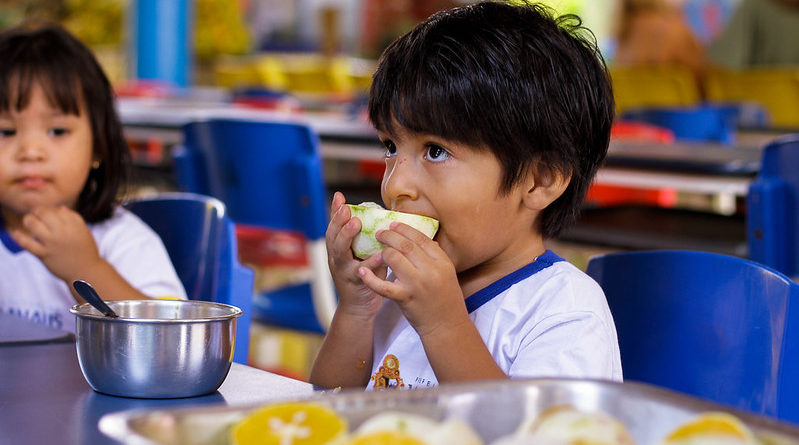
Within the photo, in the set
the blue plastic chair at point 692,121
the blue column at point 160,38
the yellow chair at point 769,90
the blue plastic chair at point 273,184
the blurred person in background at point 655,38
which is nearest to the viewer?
the blue plastic chair at point 273,184

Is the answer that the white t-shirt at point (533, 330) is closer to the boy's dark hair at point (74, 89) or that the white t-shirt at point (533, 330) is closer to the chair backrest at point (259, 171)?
the boy's dark hair at point (74, 89)

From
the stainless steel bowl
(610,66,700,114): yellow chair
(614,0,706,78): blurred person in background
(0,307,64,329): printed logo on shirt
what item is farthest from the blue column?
the stainless steel bowl

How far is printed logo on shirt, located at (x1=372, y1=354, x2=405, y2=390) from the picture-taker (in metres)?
1.27

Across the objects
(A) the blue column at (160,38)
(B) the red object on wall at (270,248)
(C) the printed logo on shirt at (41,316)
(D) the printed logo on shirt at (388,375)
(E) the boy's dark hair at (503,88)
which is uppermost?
(A) the blue column at (160,38)

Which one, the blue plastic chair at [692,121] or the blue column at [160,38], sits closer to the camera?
the blue plastic chair at [692,121]

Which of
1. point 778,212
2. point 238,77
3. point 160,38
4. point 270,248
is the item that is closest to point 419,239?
point 778,212

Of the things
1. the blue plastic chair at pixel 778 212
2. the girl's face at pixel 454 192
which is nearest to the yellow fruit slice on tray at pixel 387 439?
the girl's face at pixel 454 192

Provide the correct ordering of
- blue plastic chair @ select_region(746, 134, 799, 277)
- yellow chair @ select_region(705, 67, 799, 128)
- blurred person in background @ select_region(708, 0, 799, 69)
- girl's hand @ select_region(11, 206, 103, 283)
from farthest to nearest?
blurred person in background @ select_region(708, 0, 799, 69) < yellow chair @ select_region(705, 67, 799, 128) < blue plastic chair @ select_region(746, 134, 799, 277) < girl's hand @ select_region(11, 206, 103, 283)

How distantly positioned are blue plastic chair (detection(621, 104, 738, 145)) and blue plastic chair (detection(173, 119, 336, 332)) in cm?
240

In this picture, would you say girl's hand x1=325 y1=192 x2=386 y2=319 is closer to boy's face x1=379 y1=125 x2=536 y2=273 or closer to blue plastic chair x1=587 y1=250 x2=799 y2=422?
boy's face x1=379 y1=125 x2=536 y2=273

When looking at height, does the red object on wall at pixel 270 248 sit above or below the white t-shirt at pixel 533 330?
below

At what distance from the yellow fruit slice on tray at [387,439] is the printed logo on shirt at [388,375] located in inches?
27.5

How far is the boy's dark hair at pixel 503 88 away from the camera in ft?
3.96

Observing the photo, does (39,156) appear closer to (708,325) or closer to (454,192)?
(454,192)
